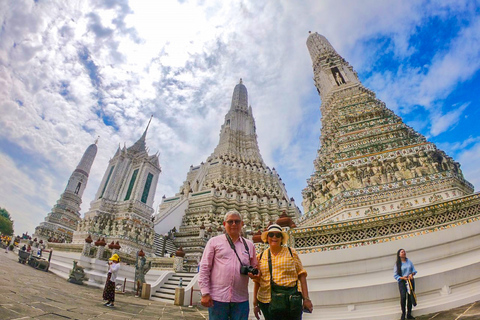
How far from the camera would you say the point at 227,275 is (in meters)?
2.30

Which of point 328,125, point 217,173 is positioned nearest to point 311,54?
point 328,125

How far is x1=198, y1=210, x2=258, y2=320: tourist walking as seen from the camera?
7.29 ft

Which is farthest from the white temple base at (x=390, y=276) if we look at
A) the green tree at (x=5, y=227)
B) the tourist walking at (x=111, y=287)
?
the green tree at (x=5, y=227)

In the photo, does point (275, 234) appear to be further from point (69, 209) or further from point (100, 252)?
point (69, 209)

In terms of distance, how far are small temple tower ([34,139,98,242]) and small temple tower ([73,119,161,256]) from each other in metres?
6.17

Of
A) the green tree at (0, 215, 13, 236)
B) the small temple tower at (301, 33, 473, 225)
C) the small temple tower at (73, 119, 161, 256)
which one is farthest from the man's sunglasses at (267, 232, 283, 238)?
the green tree at (0, 215, 13, 236)

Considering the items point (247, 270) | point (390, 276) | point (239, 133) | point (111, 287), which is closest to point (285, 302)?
point (247, 270)

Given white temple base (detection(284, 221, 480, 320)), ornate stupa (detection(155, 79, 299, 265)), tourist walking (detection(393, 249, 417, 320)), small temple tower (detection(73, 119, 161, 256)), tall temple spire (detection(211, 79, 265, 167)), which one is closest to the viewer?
tourist walking (detection(393, 249, 417, 320))

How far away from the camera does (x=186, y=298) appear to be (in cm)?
809

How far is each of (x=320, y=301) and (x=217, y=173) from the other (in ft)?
94.2

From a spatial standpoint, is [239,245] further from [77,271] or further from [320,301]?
[77,271]

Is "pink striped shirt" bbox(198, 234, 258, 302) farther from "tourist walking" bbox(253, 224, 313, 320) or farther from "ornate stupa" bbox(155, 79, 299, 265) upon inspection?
"ornate stupa" bbox(155, 79, 299, 265)

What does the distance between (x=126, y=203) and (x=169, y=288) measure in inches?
929

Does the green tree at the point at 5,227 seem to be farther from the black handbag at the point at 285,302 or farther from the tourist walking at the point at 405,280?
the tourist walking at the point at 405,280
